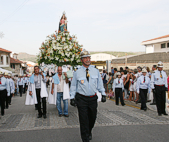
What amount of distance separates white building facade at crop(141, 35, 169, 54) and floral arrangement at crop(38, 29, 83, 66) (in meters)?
40.7

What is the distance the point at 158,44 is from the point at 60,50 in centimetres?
4486

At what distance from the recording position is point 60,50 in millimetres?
10367

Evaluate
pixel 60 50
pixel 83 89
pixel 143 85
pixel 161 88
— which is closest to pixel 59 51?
pixel 60 50

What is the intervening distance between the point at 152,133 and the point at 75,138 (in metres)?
2.17

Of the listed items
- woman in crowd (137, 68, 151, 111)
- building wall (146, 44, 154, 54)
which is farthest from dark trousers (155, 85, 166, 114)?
building wall (146, 44, 154, 54)

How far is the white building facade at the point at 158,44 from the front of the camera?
47.6m

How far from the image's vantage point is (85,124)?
4988 mm

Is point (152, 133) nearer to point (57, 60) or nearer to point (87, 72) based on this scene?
point (87, 72)

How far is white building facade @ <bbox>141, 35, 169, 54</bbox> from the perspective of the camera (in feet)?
156

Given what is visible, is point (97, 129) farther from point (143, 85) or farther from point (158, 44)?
point (158, 44)

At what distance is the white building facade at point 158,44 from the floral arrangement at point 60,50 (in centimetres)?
4073

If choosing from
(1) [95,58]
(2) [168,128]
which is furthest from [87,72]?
(1) [95,58]

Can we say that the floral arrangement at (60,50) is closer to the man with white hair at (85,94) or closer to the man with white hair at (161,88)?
the man with white hair at (161,88)

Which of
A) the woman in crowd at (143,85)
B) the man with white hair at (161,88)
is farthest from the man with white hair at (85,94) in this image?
the woman in crowd at (143,85)
